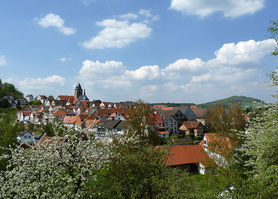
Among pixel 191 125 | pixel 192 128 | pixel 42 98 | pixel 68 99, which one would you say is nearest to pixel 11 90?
pixel 42 98

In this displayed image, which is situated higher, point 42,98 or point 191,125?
point 42,98

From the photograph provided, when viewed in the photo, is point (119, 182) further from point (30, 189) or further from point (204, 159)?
point (204, 159)

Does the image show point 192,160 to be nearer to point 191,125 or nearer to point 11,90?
point 191,125

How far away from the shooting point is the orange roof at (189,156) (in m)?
28.0

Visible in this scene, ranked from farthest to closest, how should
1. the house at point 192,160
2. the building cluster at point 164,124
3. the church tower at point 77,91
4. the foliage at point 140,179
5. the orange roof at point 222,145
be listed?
1. the church tower at point 77,91
2. the house at point 192,160
3. the orange roof at point 222,145
4. the building cluster at point 164,124
5. the foliage at point 140,179

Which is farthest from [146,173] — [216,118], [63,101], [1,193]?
[63,101]

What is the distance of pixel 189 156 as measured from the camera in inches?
1179

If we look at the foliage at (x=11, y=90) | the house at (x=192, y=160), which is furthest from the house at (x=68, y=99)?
the house at (x=192, y=160)

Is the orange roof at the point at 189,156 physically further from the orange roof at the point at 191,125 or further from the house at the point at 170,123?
the house at the point at 170,123

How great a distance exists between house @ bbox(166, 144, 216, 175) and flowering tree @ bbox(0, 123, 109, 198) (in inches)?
787

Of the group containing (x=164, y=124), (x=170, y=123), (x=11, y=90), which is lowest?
(x=164, y=124)

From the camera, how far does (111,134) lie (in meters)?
9.73

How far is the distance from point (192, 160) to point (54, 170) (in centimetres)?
2454

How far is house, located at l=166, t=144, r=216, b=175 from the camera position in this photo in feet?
91.1
